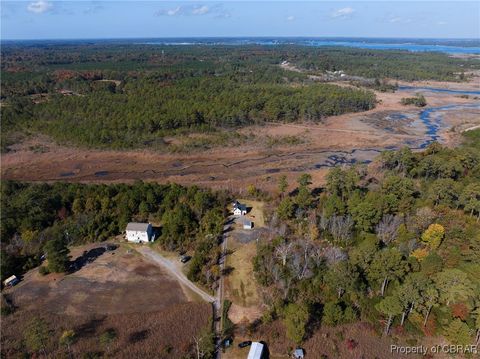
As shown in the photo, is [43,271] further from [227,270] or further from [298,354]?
[298,354]

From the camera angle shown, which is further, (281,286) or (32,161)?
(32,161)

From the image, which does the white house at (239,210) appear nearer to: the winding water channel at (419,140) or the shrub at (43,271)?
the winding water channel at (419,140)

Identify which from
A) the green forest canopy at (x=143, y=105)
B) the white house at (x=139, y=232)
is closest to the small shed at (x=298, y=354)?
the white house at (x=139, y=232)

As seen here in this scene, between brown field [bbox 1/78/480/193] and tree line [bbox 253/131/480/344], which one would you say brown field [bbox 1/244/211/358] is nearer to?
tree line [bbox 253/131/480/344]

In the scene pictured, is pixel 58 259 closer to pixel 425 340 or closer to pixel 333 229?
pixel 333 229

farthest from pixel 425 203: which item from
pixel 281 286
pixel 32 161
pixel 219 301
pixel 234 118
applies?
pixel 32 161

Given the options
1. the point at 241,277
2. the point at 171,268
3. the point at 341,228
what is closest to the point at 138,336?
the point at 171,268
